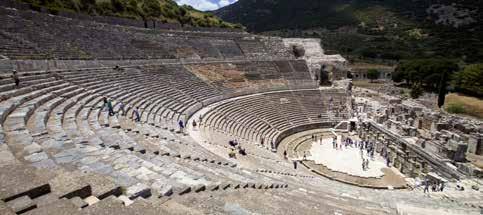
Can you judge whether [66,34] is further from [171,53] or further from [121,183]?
[121,183]

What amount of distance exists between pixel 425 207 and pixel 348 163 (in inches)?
431

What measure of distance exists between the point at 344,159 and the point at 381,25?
10661cm

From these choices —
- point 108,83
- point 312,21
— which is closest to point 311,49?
point 108,83

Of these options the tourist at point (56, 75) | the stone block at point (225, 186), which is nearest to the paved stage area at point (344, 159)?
the stone block at point (225, 186)

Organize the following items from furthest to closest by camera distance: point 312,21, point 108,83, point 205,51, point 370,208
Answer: point 312,21 → point 205,51 → point 108,83 → point 370,208

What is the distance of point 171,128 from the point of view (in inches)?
632

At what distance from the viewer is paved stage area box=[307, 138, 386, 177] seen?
19.6 m

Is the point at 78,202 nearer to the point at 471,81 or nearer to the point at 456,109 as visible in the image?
the point at 456,109

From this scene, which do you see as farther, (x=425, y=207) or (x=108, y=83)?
(x=108, y=83)

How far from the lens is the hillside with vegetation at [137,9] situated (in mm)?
33888

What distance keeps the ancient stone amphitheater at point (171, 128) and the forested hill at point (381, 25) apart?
5383cm

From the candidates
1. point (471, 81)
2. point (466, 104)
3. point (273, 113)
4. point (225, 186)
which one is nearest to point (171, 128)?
point (225, 186)

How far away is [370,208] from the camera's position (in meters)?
8.62

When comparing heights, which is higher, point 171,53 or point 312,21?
point 312,21
